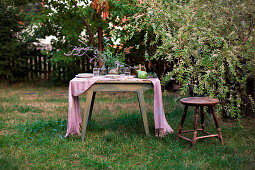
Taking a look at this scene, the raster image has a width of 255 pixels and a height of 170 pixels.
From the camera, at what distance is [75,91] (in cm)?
398

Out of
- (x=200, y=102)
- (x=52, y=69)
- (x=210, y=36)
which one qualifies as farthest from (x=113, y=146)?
(x=52, y=69)

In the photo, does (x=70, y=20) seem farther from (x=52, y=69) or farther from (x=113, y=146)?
(x=113, y=146)

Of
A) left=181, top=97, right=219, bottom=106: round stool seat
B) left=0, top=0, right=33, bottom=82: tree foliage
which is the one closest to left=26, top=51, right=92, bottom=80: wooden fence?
left=0, top=0, right=33, bottom=82: tree foliage

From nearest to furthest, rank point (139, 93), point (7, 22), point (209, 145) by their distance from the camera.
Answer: point (209, 145) → point (139, 93) → point (7, 22)

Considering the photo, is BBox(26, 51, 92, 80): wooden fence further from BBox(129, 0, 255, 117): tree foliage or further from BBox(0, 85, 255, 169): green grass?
BBox(129, 0, 255, 117): tree foliage

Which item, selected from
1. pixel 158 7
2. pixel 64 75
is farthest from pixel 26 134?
pixel 64 75

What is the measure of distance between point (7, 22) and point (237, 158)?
8.90 metres

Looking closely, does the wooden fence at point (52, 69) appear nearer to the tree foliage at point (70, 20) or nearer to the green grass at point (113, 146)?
the tree foliage at point (70, 20)

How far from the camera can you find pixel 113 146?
12.3 ft

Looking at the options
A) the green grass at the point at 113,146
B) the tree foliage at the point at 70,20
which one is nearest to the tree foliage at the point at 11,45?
the tree foliage at the point at 70,20

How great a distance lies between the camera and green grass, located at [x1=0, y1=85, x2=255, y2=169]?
320 centimetres

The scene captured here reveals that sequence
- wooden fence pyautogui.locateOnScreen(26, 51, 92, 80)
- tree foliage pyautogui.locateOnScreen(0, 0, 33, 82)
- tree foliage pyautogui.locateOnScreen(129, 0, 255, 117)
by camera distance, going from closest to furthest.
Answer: tree foliage pyautogui.locateOnScreen(129, 0, 255, 117)
tree foliage pyautogui.locateOnScreen(0, 0, 33, 82)
wooden fence pyautogui.locateOnScreen(26, 51, 92, 80)

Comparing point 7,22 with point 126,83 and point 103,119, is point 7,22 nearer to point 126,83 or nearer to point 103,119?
point 103,119

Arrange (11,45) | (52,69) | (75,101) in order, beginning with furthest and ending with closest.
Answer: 1. (52,69)
2. (11,45)
3. (75,101)
